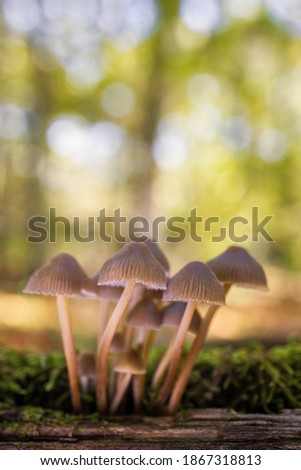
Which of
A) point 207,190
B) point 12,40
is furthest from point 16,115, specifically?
point 207,190

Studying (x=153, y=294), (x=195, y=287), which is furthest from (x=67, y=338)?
(x=195, y=287)

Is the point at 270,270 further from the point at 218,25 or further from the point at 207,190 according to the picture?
the point at 218,25

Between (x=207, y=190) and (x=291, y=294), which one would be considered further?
(x=207, y=190)

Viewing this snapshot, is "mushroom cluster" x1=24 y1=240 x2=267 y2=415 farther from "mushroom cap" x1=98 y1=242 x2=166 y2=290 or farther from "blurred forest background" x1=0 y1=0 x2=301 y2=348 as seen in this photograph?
"blurred forest background" x1=0 y1=0 x2=301 y2=348

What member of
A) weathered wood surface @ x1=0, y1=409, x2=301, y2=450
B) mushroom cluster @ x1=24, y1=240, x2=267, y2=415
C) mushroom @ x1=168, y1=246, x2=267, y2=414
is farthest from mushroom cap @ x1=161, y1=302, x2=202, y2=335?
weathered wood surface @ x1=0, y1=409, x2=301, y2=450

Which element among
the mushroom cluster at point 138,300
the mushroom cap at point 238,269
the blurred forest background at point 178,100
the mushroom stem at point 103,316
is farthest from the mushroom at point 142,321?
the blurred forest background at point 178,100

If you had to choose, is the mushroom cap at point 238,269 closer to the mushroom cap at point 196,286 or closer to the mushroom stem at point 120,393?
the mushroom cap at point 196,286
